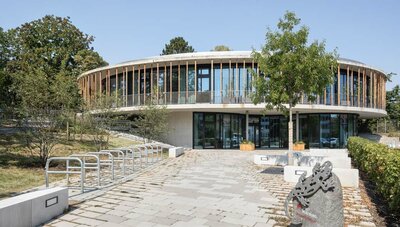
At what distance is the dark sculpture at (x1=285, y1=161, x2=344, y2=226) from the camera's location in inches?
194

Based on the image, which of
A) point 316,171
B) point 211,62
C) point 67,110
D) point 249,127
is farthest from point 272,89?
point 249,127

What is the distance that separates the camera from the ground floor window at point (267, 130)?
2759cm

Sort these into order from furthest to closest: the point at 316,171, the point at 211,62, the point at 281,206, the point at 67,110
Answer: the point at 211,62 → the point at 67,110 → the point at 281,206 → the point at 316,171

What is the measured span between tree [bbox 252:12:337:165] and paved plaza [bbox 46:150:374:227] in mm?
3316

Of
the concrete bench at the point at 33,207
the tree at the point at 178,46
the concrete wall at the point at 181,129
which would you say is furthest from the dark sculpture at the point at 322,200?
the tree at the point at 178,46

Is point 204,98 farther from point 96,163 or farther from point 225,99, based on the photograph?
point 96,163

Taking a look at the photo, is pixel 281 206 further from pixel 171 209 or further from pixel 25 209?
pixel 25 209

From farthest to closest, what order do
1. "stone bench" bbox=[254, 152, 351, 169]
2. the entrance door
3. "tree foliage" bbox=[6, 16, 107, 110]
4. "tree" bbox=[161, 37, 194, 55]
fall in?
"tree" bbox=[161, 37, 194, 55], "tree foliage" bbox=[6, 16, 107, 110], the entrance door, "stone bench" bbox=[254, 152, 351, 169]

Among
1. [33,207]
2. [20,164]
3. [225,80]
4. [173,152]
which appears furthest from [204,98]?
[33,207]

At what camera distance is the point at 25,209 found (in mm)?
5836

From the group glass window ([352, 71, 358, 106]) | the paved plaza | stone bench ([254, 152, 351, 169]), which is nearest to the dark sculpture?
the paved plaza

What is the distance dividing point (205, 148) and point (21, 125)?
15.9m

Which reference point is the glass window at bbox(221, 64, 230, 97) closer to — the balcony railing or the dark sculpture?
the balcony railing

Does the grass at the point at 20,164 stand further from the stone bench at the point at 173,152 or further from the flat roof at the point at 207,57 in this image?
the flat roof at the point at 207,57
